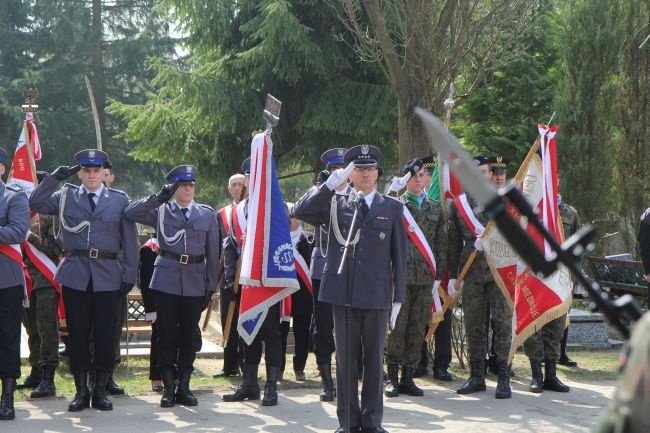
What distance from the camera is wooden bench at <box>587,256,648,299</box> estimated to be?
44.1 feet

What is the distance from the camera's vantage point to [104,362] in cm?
767

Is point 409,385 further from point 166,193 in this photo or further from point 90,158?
point 90,158

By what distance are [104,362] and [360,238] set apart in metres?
2.36

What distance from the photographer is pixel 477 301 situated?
28.6 feet

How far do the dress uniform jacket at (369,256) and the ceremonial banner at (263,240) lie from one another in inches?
37.0

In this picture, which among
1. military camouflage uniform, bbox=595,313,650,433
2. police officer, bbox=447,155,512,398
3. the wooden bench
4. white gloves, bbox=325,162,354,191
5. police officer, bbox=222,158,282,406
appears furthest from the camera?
the wooden bench

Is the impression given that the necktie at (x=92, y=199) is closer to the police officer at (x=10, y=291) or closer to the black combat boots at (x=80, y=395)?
the police officer at (x=10, y=291)

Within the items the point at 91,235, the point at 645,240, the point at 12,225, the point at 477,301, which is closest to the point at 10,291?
the point at 12,225

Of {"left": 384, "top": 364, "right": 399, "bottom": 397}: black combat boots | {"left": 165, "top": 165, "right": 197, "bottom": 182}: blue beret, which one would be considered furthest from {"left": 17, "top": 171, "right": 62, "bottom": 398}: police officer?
{"left": 384, "top": 364, "right": 399, "bottom": 397}: black combat boots

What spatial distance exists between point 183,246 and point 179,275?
240 millimetres

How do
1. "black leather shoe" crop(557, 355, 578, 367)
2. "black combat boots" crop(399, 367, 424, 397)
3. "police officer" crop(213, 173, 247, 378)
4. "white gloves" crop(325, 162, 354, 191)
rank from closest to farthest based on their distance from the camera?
"white gloves" crop(325, 162, 354, 191)
"black combat boots" crop(399, 367, 424, 397)
"police officer" crop(213, 173, 247, 378)
"black leather shoe" crop(557, 355, 578, 367)

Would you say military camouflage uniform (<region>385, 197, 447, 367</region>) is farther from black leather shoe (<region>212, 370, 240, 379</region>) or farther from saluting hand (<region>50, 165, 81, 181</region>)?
saluting hand (<region>50, 165, 81, 181</region>)

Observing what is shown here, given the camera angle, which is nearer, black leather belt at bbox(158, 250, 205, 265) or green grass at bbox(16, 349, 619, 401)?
black leather belt at bbox(158, 250, 205, 265)

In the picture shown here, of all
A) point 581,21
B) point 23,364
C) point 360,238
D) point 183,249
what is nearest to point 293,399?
point 183,249
